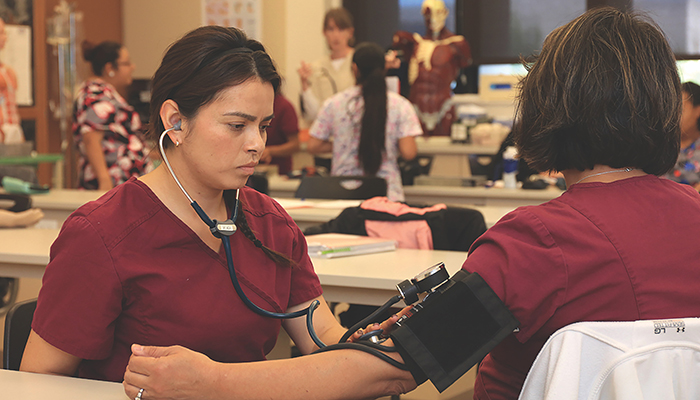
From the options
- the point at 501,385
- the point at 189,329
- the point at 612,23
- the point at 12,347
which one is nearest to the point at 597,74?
the point at 612,23

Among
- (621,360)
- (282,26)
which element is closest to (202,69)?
(621,360)

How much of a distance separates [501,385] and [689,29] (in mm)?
5568

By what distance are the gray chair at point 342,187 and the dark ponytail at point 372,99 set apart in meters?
0.27

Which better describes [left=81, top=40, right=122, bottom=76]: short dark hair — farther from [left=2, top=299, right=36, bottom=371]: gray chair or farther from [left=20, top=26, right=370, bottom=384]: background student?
[left=20, top=26, right=370, bottom=384]: background student

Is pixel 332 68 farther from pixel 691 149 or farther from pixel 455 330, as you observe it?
pixel 455 330

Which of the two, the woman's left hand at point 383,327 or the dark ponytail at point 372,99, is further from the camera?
the dark ponytail at point 372,99

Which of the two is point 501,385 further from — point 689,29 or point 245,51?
point 689,29

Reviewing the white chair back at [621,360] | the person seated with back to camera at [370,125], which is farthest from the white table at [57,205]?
the white chair back at [621,360]

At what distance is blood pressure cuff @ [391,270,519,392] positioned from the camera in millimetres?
843

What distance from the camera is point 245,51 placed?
116 centimetres

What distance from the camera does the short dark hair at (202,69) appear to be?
43.8 inches

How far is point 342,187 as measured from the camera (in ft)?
10.5

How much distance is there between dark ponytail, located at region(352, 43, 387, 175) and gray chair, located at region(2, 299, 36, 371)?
2.27m

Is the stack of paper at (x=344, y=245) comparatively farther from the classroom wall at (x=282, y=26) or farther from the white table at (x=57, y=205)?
the classroom wall at (x=282, y=26)
